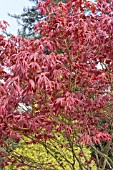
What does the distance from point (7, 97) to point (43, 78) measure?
1.38ft

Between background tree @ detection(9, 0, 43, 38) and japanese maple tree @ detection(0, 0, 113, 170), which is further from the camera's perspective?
background tree @ detection(9, 0, 43, 38)

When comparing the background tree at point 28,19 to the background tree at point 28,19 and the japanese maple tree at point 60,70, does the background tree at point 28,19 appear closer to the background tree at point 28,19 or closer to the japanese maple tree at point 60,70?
the background tree at point 28,19

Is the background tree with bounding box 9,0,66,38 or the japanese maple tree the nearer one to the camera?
the japanese maple tree

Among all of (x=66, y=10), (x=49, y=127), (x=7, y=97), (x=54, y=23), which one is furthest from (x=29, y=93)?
(x=66, y=10)

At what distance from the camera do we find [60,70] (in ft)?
9.36

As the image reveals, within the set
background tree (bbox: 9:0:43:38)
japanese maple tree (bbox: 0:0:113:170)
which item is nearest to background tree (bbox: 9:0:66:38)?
background tree (bbox: 9:0:43:38)

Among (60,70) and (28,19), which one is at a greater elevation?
(28,19)

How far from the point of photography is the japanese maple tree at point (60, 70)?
2.78m

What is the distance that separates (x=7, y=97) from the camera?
2707 mm

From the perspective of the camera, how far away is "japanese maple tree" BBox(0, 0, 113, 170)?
278cm

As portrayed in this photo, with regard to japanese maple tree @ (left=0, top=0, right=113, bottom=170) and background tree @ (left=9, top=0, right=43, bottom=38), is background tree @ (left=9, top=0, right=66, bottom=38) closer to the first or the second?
background tree @ (left=9, top=0, right=43, bottom=38)

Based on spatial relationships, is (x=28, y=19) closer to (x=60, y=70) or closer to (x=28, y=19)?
(x=28, y=19)

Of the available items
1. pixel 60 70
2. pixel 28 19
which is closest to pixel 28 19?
pixel 28 19

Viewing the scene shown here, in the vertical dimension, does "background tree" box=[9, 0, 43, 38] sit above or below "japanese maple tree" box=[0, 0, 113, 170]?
above
